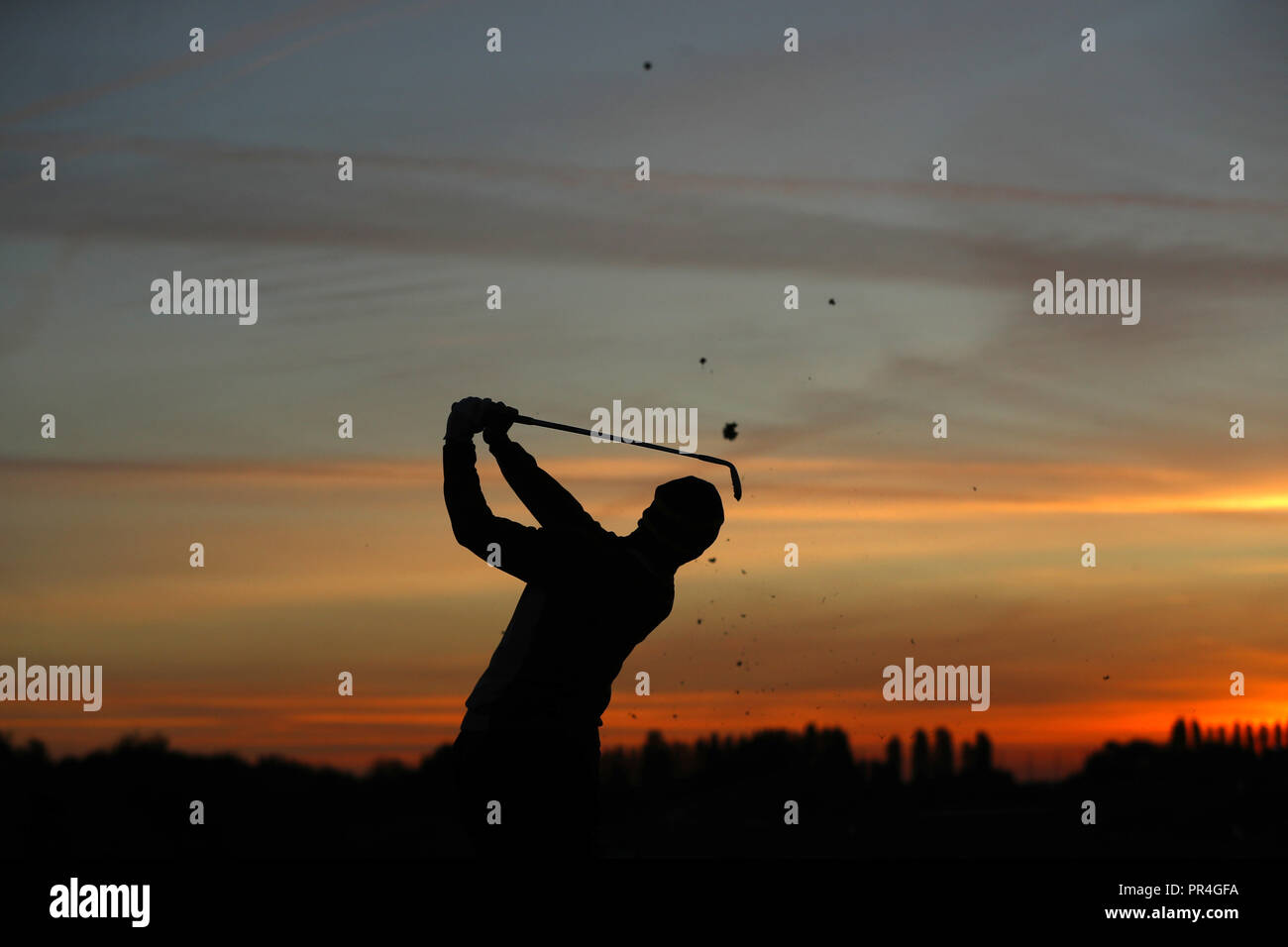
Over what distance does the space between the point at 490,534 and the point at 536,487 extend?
812 millimetres

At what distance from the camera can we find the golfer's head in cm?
570

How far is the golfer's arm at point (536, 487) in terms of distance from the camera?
238 inches

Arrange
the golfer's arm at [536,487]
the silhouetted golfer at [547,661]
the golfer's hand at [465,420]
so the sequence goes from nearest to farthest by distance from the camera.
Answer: the silhouetted golfer at [547,661], the golfer's hand at [465,420], the golfer's arm at [536,487]

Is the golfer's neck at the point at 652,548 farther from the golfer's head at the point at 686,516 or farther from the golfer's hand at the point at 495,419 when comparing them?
the golfer's hand at the point at 495,419

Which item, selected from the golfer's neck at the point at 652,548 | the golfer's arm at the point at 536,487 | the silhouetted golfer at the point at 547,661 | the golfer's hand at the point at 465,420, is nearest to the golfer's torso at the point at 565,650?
the silhouetted golfer at the point at 547,661

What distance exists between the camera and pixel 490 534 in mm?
5262

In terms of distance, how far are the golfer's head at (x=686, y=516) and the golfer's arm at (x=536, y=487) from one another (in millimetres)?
415

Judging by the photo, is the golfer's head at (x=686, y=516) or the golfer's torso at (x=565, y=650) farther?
the golfer's head at (x=686, y=516)

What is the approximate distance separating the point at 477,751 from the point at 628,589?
2.98ft
